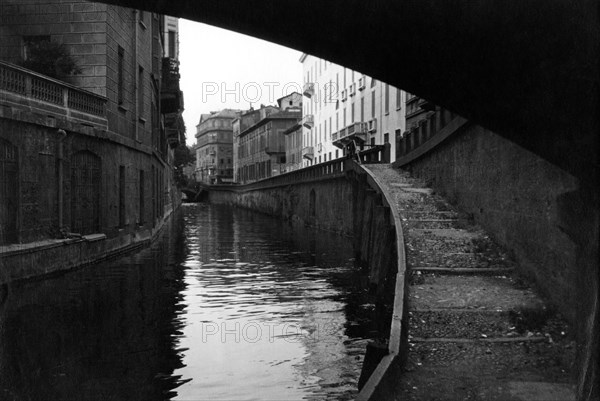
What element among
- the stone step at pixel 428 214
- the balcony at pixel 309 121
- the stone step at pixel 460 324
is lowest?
the stone step at pixel 460 324

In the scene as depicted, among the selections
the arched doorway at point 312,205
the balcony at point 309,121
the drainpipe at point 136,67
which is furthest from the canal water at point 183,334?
the balcony at point 309,121

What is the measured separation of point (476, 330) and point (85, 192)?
43.2 ft

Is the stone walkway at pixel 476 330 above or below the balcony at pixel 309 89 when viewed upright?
below

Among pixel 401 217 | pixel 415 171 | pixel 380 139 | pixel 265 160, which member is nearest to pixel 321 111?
pixel 380 139

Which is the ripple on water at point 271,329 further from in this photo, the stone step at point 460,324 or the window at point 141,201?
the window at point 141,201

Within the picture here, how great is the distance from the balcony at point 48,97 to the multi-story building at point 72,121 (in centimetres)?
3

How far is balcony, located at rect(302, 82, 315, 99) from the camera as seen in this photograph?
61.3m

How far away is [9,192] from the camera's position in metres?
13.4

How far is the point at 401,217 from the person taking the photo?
43.5 feet

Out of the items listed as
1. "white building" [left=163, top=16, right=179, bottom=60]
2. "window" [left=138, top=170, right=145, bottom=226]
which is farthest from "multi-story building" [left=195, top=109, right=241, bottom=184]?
"window" [left=138, top=170, right=145, bottom=226]

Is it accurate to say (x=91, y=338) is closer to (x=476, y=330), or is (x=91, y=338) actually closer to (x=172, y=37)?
(x=476, y=330)

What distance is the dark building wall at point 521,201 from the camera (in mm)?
7500

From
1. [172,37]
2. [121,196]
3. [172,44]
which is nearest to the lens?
[121,196]

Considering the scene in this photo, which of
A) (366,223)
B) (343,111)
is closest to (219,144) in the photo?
(343,111)
